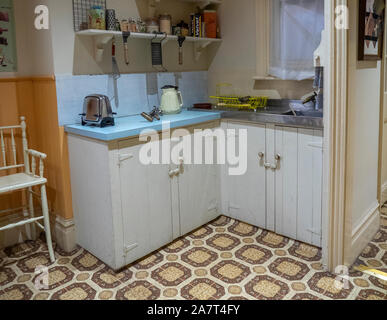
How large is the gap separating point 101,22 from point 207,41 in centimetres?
111

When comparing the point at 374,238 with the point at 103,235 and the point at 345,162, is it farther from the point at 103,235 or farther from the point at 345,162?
the point at 103,235

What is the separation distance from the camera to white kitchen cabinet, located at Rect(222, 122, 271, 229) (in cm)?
278

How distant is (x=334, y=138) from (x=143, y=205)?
1.25m

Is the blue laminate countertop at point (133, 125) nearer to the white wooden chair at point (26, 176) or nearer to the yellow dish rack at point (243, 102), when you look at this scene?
the yellow dish rack at point (243, 102)

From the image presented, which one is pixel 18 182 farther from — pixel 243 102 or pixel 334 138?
pixel 334 138

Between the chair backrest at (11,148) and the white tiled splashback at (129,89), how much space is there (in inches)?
12.4

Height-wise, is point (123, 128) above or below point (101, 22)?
below

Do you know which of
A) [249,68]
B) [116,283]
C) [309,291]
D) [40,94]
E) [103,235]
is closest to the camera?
[309,291]

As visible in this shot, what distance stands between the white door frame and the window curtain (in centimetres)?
81

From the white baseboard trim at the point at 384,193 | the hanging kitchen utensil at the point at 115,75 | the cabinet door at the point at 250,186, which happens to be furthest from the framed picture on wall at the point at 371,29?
the hanging kitchen utensil at the point at 115,75

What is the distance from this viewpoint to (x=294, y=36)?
9.50 feet

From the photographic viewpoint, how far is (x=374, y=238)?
271cm

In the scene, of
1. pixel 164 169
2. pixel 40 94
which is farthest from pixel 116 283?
pixel 40 94

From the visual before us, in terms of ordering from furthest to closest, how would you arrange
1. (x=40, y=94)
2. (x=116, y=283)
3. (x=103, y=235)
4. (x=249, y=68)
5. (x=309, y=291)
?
1. (x=249, y=68)
2. (x=40, y=94)
3. (x=103, y=235)
4. (x=116, y=283)
5. (x=309, y=291)
